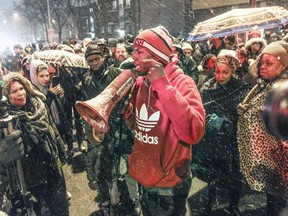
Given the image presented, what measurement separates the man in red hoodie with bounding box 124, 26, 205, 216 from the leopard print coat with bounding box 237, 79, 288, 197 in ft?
3.67

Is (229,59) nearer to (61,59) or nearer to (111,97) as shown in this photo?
(111,97)

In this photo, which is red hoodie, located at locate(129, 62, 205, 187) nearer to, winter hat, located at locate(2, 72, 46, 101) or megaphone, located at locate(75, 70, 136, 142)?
megaphone, located at locate(75, 70, 136, 142)

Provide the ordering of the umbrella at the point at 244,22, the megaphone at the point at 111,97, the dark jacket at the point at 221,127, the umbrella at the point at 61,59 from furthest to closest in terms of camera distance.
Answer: the umbrella at the point at 244,22 → the umbrella at the point at 61,59 → the dark jacket at the point at 221,127 → the megaphone at the point at 111,97

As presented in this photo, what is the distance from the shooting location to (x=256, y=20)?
17.4 feet

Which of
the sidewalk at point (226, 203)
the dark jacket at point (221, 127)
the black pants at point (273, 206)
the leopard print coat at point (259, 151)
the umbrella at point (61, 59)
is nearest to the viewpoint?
the leopard print coat at point (259, 151)

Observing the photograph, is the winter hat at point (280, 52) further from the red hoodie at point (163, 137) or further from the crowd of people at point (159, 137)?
the red hoodie at point (163, 137)

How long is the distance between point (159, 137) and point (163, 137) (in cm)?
3

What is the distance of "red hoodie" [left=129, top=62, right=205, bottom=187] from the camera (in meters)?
2.13

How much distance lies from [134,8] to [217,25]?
34851 millimetres

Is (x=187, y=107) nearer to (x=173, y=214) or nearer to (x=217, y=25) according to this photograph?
(x=173, y=214)

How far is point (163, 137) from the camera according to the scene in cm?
222

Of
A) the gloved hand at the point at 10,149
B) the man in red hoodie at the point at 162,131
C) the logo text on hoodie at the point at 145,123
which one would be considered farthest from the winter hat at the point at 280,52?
the gloved hand at the point at 10,149

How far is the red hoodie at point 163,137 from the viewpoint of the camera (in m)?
2.13

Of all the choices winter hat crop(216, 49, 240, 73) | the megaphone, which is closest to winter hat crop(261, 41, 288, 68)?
winter hat crop(216, 49, 240, 73)
